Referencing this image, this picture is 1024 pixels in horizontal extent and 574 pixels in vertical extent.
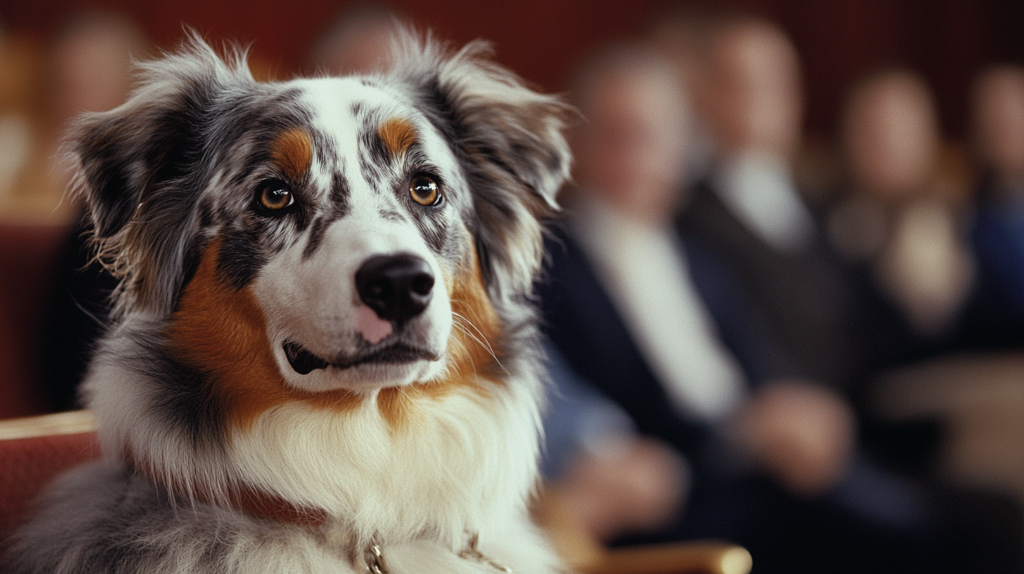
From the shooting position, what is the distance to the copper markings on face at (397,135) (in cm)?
121

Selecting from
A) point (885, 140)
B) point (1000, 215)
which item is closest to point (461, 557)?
point (1000, 215)

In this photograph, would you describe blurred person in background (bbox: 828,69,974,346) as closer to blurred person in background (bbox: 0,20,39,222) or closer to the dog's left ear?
the dog's left ear

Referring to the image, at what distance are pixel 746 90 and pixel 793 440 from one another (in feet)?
4.98

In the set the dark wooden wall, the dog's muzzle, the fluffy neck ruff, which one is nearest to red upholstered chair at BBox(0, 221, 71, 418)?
the fluffy neck ruff

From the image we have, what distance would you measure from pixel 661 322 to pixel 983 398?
4.86 feet

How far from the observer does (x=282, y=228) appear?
117 cm

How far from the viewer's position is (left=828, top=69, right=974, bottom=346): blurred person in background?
11.6 feet

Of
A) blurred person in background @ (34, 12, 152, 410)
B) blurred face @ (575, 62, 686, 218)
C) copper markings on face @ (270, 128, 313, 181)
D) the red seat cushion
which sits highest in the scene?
blurred face @ (575, 62, 686, 218)

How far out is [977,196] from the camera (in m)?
4.09

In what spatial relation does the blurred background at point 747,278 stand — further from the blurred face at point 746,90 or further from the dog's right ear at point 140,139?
the dog's right ear at point 140,139

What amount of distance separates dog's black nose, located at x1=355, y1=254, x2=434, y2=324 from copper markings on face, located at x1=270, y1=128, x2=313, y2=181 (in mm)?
214

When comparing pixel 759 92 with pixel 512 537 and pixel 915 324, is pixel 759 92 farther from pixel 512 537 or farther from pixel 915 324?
pixel 512 537

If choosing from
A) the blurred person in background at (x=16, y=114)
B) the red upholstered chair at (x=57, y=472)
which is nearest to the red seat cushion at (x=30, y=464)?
the red upholstered chair at (x=57, y=472)

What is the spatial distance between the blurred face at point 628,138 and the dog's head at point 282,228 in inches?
63.8
